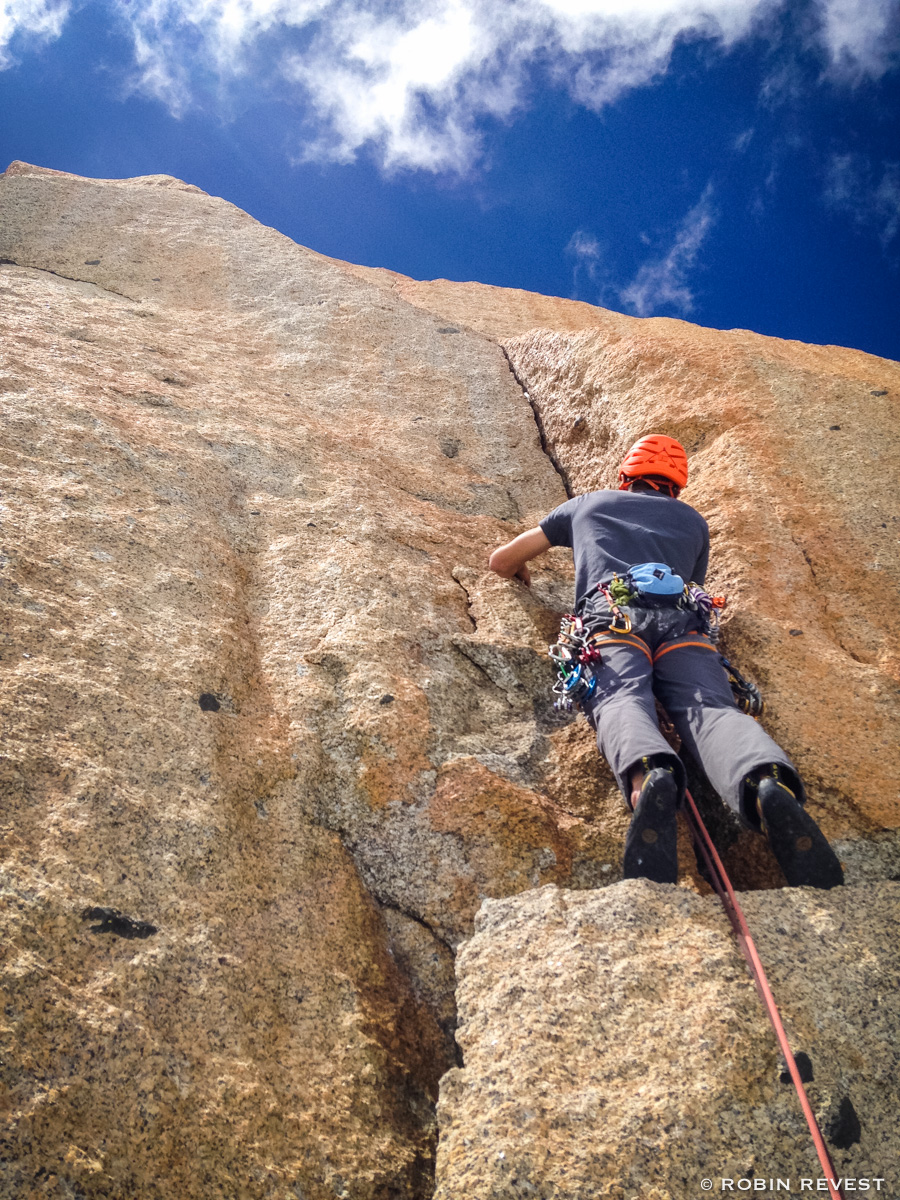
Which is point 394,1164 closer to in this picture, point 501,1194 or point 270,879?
point 501,1194

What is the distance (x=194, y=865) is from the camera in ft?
7.66

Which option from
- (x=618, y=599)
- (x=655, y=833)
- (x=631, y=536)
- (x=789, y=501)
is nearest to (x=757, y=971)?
(x=655, y=833)

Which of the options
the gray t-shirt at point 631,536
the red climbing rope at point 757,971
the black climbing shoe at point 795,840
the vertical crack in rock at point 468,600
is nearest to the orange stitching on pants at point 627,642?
the gray t-shirt at point 631,536

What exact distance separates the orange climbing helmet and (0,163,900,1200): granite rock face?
58 centimetres

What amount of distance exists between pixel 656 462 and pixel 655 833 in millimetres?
2158

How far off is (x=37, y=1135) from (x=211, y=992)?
503 millimetres

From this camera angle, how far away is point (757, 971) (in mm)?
2064

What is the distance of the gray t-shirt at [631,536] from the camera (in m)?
3.40

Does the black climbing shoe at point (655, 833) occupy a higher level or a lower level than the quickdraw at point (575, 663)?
lower

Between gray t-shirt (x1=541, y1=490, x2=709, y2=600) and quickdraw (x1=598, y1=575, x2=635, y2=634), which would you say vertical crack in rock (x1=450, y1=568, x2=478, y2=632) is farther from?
quickdraw (x1=598, y1=575, x2=635, y2=634)


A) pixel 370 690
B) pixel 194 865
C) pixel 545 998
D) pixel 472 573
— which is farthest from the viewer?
pixel 472 573

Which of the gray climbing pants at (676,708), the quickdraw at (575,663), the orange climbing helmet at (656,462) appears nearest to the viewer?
the gray climbing pants at (676,708)

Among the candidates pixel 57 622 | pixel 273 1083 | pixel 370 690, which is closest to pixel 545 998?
pixel 273 1083

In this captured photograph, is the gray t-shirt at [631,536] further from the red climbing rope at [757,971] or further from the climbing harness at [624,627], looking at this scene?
the red climbing rope at [757,971]
